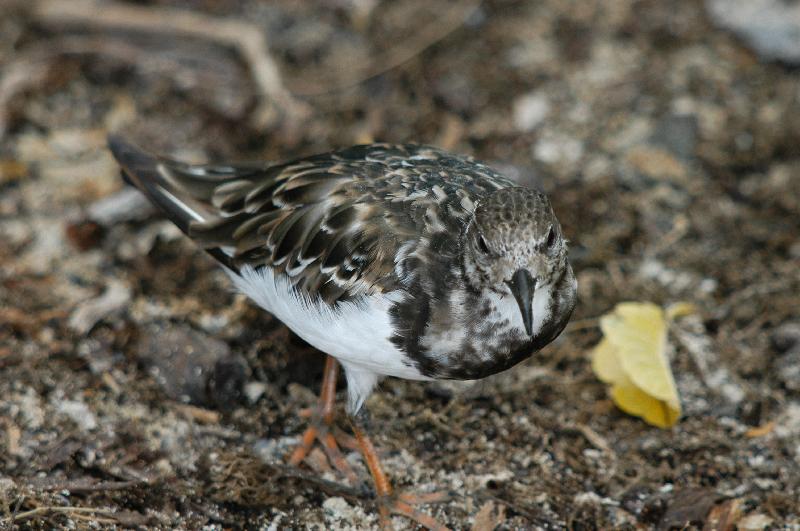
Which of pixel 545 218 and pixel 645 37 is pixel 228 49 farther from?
pixel 545 218

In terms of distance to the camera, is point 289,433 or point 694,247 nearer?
point 289,433

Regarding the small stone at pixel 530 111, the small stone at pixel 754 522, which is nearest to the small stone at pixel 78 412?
the small stone at pixel 754 522

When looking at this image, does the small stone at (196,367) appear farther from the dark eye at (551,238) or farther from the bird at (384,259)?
the dark eye at (551,238)

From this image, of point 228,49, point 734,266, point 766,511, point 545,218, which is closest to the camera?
point 545,218

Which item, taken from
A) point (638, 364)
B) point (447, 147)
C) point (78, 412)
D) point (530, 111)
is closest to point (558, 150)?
point (530, 111)

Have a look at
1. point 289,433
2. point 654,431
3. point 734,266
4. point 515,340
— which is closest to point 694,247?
point 734,266

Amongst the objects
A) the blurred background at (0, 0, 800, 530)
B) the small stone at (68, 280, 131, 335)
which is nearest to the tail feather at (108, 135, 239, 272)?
the blurred background at (0, 0, 800, 530)

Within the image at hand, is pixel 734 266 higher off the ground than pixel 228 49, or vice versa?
pixel 228 49
